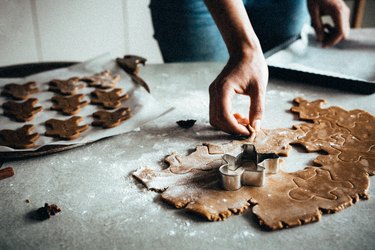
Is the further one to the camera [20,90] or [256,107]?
[20,90]

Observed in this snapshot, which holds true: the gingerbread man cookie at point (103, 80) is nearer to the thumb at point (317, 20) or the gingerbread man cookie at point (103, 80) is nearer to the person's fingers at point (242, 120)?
the person's fingers at point (242, 120)

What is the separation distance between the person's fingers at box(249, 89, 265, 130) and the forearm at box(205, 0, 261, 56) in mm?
126

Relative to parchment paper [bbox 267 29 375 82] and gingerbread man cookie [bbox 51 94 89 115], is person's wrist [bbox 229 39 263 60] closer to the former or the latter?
parchment paper [bbox 267 29 375 82]

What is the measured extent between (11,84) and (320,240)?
1.32 meters

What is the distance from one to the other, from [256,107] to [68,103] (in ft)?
2.28

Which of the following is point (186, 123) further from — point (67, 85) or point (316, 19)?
point (316, 19)

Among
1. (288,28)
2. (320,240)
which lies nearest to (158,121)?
(320,240)

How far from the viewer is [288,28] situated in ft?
5.98

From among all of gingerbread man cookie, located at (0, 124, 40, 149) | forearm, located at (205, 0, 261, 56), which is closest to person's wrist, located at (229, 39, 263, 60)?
forearm, located at (205, 0, 261, 56)

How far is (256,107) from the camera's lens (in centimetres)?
115

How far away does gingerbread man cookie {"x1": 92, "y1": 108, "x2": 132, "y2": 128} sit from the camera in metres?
1.28

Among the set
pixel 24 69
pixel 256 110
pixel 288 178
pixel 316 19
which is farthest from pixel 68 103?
pixel 316 19

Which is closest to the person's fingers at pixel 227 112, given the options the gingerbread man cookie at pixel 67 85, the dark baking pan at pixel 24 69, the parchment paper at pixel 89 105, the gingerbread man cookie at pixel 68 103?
the parchment paper at pixel 89 105

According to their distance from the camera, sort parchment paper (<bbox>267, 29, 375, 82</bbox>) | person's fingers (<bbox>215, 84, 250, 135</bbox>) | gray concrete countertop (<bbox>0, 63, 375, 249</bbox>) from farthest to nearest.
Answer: parchment paper (<bbox>267, 29, 375, 82</bbox>) → person's fingers (<bbox>215, 84, 250, 135</bbox>) → gray concrete countertop (<bbox>0, 63, 375, 249</bbox>)
